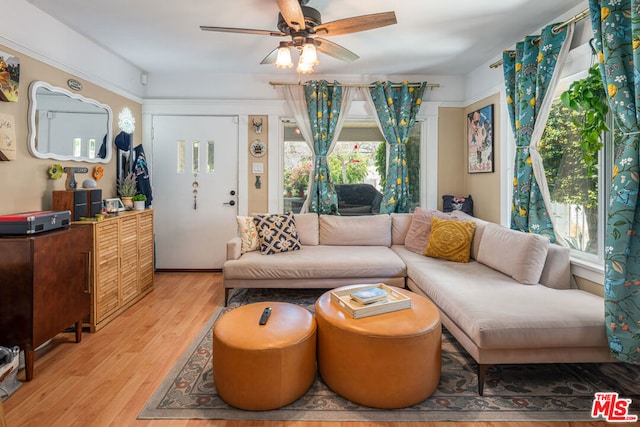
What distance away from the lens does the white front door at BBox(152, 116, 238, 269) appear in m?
4.24

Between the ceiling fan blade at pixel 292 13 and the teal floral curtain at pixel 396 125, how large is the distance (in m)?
2.07

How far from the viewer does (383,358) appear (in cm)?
168

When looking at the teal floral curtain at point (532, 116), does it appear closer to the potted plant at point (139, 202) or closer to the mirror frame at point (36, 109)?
the potted plant at point (139, 202)

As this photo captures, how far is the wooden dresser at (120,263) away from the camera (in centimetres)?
265

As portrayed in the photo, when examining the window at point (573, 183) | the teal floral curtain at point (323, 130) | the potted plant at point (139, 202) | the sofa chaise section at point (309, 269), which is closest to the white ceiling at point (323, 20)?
the teal floral curtain at point (323, 130)

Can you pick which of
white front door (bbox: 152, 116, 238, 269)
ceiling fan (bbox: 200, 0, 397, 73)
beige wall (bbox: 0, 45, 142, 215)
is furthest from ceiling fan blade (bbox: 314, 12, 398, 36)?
white front door (bbox: 152, 116, 238, 269)

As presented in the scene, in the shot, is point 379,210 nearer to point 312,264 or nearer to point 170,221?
point 312,264

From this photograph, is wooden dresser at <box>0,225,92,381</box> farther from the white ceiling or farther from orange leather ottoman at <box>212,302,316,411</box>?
the white ceiling

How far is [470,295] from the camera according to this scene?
2168 millimetres

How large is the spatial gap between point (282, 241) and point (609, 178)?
105 inches

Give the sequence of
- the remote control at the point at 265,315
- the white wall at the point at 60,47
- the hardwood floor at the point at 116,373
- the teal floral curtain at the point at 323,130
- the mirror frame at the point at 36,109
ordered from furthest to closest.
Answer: the teal floral curtain at the point at 323,130
the mirror frame at the point at 36,109
the white wall at the point at 60,47
the remote control at the point at 265,315
the hardwood floor at the point at 116,373

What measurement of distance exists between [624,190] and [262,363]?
212 cm

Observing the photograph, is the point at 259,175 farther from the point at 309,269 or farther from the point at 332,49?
the point at 332,49

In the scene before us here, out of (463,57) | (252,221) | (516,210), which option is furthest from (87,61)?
(516,210)
